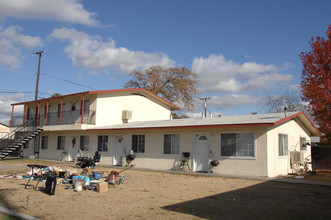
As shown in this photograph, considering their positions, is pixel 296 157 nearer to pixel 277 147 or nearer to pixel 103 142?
pixel 277 147

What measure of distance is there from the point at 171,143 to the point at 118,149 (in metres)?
4.55

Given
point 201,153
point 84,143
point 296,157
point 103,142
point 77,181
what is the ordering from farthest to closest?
point 84,143 < point 103,142 < point 296,157 < point 201,153 < point 77,181

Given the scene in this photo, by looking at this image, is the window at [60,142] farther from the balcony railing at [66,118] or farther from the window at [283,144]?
the window at [283,144]

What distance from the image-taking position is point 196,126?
15.3 meters

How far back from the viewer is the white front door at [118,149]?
19.6 meters

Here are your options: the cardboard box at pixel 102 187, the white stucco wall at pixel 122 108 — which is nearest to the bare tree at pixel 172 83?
the white stucco wall at pixel 122 108

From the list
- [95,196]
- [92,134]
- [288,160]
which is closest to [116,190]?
[95,196]

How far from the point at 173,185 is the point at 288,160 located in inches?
310

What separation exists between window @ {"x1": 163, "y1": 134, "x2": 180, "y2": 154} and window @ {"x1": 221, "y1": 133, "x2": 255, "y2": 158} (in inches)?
114

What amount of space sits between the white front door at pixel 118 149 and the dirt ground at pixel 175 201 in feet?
26.7

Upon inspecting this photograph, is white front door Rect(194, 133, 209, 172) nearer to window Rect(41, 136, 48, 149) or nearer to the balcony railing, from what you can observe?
the balcony railing

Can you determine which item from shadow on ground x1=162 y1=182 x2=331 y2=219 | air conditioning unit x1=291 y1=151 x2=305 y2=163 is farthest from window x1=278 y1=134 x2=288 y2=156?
shadow on ground x1=162 y1=182 x2=331 y2=219

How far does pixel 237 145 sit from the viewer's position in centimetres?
1455

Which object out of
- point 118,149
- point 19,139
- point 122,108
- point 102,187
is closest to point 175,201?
point 102,187
